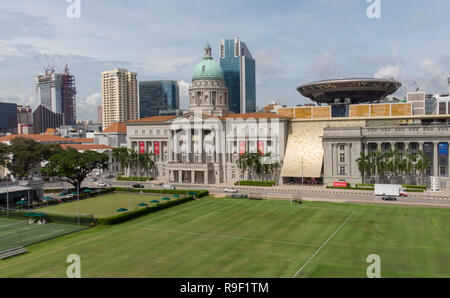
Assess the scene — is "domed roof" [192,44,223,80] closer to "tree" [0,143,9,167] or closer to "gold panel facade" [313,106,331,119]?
"gold panel facade" [313,106,331,119]

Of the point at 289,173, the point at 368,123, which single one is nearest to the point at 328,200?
the point at 289,173

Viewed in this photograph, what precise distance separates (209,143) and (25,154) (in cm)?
5676

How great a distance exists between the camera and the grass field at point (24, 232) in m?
52.7

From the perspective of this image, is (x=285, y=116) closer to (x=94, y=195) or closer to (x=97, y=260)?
(x=94, y=195)

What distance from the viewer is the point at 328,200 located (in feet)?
271

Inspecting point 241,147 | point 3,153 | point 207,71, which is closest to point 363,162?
point 241,147

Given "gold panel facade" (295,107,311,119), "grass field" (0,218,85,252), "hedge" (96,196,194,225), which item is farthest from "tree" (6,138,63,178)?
"gold panel facade" (295,107,311,119)

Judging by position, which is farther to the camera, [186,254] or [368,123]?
[368,123]

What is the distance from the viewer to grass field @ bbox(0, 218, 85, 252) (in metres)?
52.7

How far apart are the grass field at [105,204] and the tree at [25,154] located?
3703cm

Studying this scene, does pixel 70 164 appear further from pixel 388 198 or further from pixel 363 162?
pixel 363 162

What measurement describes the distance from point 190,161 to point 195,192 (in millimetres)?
33398

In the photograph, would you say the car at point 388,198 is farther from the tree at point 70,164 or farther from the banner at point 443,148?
the tree at point 70,164

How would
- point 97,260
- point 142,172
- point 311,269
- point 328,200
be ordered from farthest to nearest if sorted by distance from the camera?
point 142,172 < point 328,200 < point 97,260 < point 311,269
